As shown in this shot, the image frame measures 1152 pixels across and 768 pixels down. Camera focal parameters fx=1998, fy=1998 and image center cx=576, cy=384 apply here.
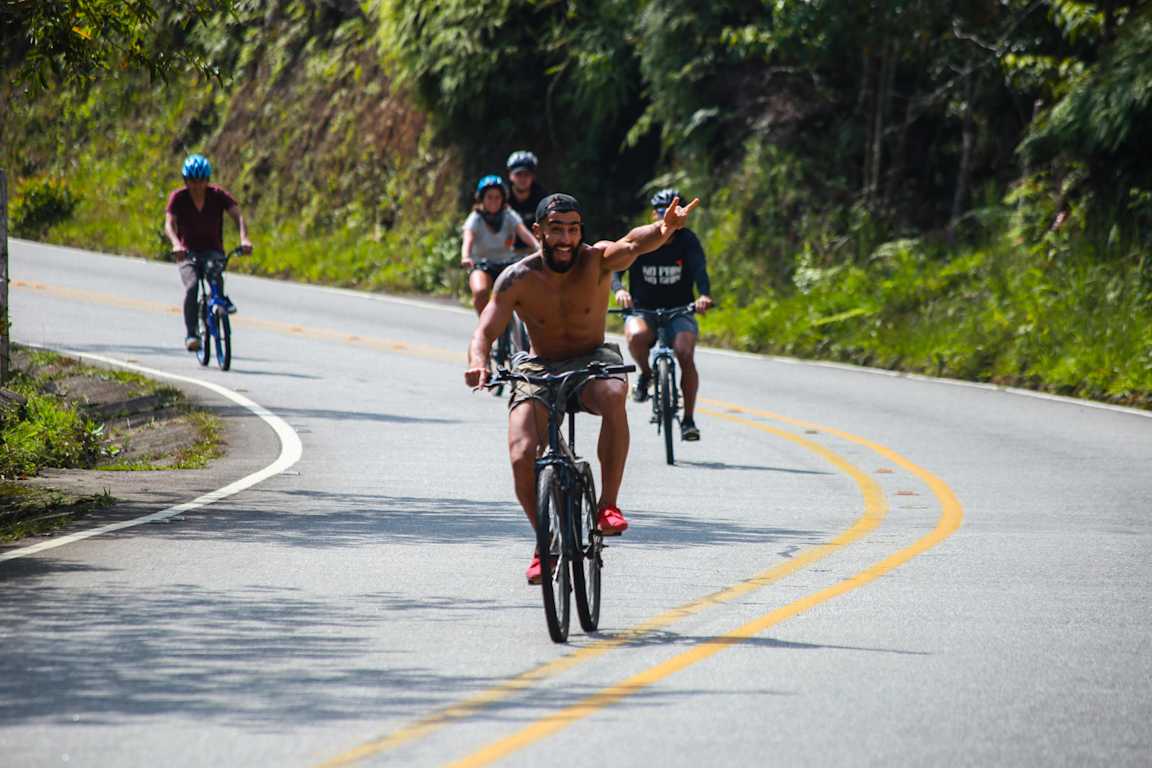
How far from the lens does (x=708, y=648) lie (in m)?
8.16

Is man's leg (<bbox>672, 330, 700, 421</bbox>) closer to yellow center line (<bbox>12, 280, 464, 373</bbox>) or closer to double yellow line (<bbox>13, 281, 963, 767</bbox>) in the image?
double yellow line (<bbox>13, 281, 963, 767</bbox>)

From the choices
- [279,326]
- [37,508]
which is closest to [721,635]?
[37,508]

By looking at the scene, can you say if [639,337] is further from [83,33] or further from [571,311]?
[571,311]

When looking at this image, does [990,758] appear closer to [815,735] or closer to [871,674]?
[815,735]

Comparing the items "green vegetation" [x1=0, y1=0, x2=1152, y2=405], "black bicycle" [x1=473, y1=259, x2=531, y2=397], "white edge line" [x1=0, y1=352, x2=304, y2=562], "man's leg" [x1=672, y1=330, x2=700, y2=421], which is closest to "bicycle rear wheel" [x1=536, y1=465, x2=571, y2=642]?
A: "white edge line" [x1=0, y1=352, x2=304, y2=562]

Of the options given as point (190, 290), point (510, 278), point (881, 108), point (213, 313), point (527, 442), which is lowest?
point (527, 442)

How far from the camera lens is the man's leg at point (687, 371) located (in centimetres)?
1570

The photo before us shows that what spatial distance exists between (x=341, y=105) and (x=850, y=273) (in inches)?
651

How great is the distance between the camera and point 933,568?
10.4 meters

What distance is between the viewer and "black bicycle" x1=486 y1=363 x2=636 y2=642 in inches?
323

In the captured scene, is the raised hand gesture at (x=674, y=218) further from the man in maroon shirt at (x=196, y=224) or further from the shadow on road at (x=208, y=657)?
the man in maroon shirt at (x=196, y=224)

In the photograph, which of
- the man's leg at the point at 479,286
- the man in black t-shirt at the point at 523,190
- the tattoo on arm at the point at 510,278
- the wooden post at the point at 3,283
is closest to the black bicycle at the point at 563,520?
the tattoo on arm at the point at 510,278

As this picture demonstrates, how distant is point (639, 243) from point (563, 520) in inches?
61.6

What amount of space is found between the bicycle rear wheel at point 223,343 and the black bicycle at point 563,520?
12106 millimetres
